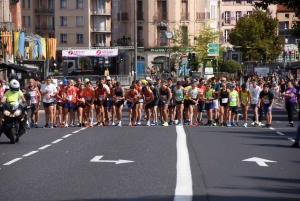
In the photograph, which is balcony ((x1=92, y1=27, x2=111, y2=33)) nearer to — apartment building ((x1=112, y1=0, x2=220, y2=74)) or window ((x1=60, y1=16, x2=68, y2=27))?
window ((x1=60, y1=16, x2=68, y2=27))

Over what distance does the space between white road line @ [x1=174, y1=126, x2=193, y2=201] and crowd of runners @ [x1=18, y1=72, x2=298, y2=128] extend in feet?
30.6

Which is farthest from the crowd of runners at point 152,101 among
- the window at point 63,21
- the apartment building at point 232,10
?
the apartment building at point 232,10

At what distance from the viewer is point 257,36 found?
346 feet

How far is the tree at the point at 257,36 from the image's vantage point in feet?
346

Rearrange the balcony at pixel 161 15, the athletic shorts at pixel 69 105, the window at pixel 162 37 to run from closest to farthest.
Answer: the athletic shorts at pixel 69 105
the window at pixel 162 37
the balcony at pixel 161 15

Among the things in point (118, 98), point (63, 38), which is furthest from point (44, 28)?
point (118, 98)

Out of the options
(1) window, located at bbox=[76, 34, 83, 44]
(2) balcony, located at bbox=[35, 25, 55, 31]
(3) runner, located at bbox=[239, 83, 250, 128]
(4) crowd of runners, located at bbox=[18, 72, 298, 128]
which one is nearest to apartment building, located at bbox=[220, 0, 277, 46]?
(2) balcony, located at bbox=[35, 25, 55, 31]

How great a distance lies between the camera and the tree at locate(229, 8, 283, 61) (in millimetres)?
105375

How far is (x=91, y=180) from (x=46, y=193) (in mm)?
1630

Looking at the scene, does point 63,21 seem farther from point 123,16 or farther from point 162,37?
point 162,37

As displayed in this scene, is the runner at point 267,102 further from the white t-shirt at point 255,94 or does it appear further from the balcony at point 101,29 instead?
the balcony at point 101,29

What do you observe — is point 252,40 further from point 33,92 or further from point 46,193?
point 46,193

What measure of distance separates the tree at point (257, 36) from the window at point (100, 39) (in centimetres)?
1753

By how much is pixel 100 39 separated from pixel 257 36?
68.8 feet
